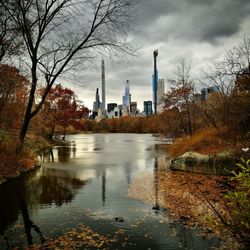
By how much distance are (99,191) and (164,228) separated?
5863mm

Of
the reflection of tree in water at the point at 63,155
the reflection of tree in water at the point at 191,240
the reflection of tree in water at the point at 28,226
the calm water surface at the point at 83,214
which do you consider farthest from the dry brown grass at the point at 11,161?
the reflection of tree in water at the point at 191,240

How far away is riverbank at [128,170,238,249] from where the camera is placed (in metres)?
9.18

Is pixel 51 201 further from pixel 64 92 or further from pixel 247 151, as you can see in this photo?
pixel 64 92

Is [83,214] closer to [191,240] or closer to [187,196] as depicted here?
[191,240]

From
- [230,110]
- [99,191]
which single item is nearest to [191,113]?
[230,110]

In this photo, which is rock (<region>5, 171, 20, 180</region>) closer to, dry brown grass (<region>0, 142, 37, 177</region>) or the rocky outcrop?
dry brown grass (<region>0, 142, 37, 177</region>)

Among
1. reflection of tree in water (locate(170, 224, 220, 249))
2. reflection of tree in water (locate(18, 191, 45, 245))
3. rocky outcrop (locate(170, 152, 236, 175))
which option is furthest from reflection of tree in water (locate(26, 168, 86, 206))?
rocky outcrop (locate(170, 152, 236, 175))

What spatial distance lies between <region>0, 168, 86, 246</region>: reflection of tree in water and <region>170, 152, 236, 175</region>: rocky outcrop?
6.84 metres

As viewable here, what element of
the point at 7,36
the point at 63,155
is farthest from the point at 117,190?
the point at 63,155

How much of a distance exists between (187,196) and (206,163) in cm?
613

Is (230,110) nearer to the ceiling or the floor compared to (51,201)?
nearer to the ceiling

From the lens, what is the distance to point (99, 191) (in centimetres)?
1466

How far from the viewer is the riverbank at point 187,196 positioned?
9.18 m

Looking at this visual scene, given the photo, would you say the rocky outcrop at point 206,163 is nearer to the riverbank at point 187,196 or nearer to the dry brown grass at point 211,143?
the riverbank at point 187,196
